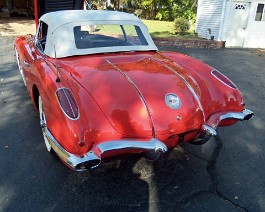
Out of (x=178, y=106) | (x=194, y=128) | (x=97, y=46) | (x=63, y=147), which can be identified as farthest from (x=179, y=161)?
(x=97, y=46)

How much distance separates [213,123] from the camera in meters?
2.96

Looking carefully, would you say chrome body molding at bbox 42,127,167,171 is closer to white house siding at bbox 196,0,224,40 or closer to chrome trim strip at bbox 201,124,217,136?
chrome trim strip at bbox 201,124,217,136

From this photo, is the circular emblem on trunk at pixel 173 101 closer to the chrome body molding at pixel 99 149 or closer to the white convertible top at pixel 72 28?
the chrome body molding at pixel 99 149

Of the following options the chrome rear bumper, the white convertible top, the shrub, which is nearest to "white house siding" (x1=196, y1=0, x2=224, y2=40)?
the shrub

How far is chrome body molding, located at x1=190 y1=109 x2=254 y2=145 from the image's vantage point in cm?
288

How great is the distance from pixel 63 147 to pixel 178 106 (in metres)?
1.19

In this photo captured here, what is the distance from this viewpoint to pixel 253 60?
9883 millimetres

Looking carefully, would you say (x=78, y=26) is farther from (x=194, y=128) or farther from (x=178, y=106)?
(x=194, y=128)

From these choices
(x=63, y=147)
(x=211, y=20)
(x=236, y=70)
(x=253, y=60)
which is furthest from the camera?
(x=211, y=20)

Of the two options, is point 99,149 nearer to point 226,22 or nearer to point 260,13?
point 226,22

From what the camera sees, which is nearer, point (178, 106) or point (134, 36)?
point (178, 106)

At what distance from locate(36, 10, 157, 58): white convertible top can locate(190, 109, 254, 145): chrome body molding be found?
4.85ft

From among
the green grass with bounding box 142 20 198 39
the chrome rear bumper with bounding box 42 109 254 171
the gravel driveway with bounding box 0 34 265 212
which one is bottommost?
the gravel driveway with bounding box 0 34 265 212

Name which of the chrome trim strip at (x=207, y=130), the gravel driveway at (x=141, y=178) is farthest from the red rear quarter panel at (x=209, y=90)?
the gravel driveway at (x=141, y=178)
